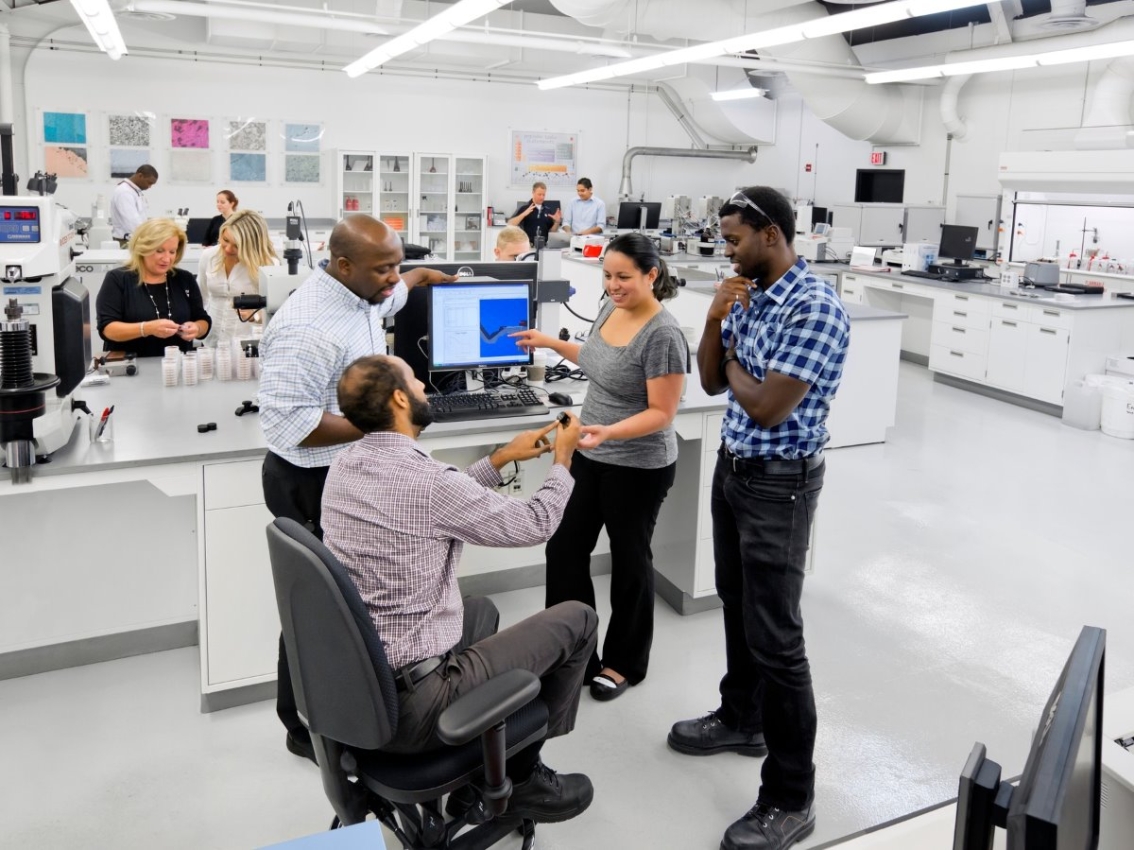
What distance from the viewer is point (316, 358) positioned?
2.54 m

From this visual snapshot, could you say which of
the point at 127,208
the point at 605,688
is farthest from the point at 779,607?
the point at 127,208

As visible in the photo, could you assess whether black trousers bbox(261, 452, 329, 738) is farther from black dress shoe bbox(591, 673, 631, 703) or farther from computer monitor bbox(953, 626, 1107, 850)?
computer monitor bbox(953, 626, 1107, 850)

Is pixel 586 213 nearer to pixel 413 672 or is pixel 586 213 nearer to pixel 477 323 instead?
pixel 477 323

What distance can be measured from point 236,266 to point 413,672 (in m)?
3.02

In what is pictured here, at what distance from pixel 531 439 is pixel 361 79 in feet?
33.4

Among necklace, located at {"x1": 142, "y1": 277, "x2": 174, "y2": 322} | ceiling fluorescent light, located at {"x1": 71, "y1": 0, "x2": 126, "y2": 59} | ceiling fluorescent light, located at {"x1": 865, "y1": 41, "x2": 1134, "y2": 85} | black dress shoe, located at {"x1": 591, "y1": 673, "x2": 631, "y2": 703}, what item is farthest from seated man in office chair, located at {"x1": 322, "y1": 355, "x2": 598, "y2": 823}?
ceiling fluorescent light, located at {"x1": 865, "y1": 41, "x2": 1134, "y2": 85}

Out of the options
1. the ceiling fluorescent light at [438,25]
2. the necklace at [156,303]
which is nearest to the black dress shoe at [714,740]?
the necklace at [156,303]

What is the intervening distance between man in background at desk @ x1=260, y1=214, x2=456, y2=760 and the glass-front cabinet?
8.73 metres

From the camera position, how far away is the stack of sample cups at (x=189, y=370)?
3.61 m

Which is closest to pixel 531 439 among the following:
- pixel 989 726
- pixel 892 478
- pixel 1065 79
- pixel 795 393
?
pixel 795 393

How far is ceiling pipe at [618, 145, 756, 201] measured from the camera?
503 inches

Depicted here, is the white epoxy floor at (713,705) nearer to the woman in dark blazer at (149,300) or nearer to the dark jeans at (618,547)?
the dark jeans at (618,547)

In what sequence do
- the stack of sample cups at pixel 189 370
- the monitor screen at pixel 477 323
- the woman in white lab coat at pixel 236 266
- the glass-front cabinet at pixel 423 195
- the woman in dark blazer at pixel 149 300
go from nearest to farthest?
the monitor screen at pixel 477 323, the stack of sample cups at pixel 189 370, the woman in dark blazer at pixel 149 300, the woman in white lab coat at pixel 236 266, the glass-front cabinet at pixel 423 195

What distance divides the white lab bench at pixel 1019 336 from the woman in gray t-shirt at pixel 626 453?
4.95 m
